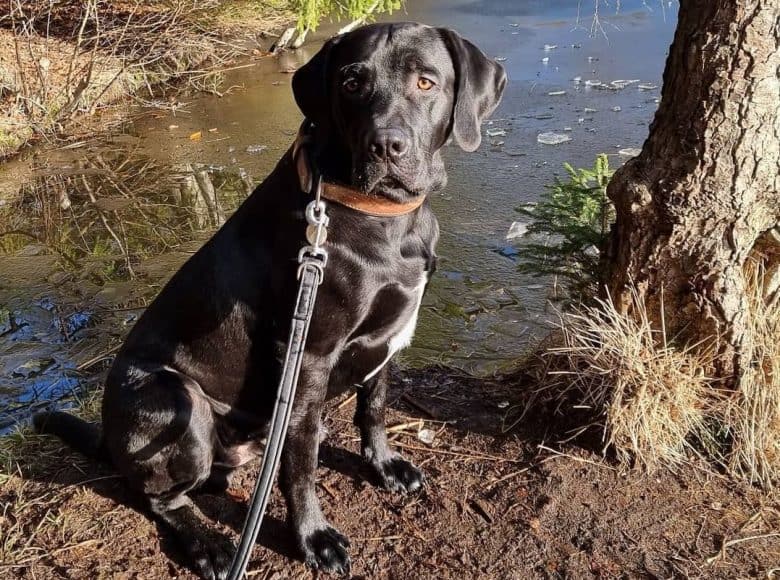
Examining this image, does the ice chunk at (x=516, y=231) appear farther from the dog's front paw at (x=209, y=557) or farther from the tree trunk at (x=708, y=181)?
the dog's front paw at (x=209, y=557)

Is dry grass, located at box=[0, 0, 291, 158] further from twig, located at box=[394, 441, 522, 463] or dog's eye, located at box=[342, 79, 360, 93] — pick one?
twig, located at box=[394, 441, 522, 463]

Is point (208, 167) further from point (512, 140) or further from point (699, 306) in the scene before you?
point (699, 306)

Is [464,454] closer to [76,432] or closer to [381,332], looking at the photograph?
[381,332]

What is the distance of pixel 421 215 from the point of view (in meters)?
2.54

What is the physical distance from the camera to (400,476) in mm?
2812

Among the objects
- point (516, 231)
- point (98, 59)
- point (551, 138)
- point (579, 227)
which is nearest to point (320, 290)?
point (579, 227)

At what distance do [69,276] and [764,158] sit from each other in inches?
173

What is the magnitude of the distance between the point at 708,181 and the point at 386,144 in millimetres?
1161

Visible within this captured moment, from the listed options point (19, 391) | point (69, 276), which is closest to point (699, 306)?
point (19, 391)

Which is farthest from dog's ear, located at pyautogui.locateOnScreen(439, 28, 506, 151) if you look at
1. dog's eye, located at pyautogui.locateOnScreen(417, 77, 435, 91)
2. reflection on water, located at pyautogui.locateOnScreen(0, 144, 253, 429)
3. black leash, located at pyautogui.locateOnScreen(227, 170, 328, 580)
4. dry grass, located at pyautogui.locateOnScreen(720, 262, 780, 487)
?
reflection on water, located at pyautogui.locateOnScreen(0, 144, 253, 429)

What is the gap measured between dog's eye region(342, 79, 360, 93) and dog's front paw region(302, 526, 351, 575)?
153cm

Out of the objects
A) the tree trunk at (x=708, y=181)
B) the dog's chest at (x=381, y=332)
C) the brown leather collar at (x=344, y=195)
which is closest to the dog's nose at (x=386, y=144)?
the brown leather collar at (x=344, y=195)

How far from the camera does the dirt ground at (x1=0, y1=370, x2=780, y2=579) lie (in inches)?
95.8

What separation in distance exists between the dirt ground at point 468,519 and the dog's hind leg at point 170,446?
0.31ft
